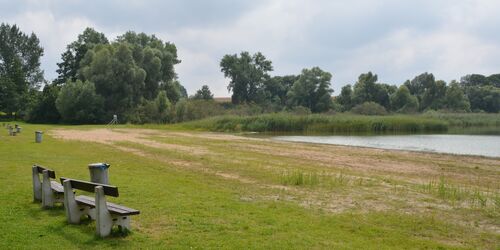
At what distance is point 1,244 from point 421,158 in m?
19.8

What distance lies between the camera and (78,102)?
62531 mm

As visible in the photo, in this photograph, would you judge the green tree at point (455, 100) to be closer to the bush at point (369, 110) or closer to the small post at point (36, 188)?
the bush at point (369, 110)

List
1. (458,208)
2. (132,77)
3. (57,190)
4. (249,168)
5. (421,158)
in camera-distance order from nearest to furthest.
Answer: (57,190)
(458,208)
(249,168)
(421,158)
(132,77)

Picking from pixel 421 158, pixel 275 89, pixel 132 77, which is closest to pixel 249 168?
pixel 421 158

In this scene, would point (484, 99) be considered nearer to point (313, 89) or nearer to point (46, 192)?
point (313, 89)

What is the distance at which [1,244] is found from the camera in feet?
21.6

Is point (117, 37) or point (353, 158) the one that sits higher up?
point (117, 37)

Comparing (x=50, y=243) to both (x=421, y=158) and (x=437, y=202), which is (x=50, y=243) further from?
(x=421, y=158)

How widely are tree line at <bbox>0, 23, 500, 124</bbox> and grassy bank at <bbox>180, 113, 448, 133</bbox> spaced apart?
30.0 feet

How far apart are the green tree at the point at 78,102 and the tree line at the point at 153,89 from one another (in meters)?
0.13

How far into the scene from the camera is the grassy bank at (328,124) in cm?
5150

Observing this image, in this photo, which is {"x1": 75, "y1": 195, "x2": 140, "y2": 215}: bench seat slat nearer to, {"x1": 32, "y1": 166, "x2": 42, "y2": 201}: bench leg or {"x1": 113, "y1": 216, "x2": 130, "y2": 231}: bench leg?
{"x1": 113, "y1": 216, "x2": 130, "y2": 231}: bench leg

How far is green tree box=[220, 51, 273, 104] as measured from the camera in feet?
373

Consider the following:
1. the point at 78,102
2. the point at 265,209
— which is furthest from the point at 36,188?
the point at 78,102
